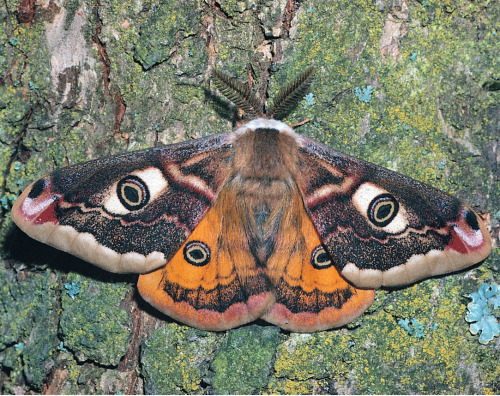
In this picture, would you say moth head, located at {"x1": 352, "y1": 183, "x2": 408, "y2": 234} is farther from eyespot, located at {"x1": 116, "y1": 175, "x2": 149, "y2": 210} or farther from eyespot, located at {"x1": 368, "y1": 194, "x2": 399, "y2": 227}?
eyespot, located at {"x1": 116, "y1": 175, "x2": 149, "y2": 210}

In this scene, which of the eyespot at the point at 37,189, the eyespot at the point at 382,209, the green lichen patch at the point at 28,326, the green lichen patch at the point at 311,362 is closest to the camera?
the eyespot at the point at 37,189

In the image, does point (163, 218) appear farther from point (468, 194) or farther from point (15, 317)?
point (468, 194)

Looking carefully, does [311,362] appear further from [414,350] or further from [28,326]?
[28,326]

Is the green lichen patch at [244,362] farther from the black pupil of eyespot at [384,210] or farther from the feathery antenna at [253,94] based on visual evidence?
the feathery antenna at [253,94]

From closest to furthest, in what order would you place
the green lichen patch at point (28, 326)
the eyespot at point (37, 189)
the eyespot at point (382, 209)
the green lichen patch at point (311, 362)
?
1. the eyespot at point (37, 189)
2. the eyespot at point (382, 209)
3. the green lichen patch at point (311, 362)
4. the green lichen patch at point (28, 326)

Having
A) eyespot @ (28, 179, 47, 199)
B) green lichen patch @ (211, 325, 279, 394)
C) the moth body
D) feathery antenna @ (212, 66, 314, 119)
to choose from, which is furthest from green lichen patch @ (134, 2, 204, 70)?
green lichen patch @ (211, 325, 279, 394)

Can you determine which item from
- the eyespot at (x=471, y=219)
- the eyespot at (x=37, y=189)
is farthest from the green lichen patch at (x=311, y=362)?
the eyespot at (x=37, y=189)

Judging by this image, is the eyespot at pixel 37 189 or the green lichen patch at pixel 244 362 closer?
the eyespot at pixel 37 189

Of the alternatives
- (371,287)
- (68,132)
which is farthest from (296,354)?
(68,132)

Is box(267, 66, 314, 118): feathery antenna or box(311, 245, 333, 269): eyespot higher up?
box(267, 66, 314, 118): feathery antenna
